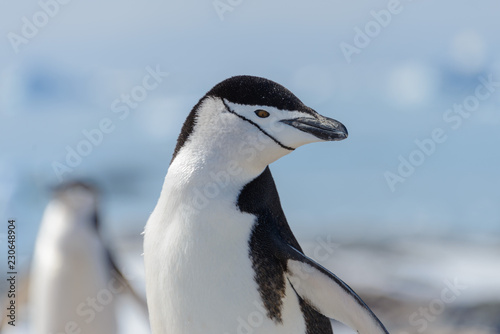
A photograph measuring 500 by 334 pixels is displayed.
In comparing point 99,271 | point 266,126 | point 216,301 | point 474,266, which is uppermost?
point 266,126

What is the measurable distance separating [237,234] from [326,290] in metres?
0.31

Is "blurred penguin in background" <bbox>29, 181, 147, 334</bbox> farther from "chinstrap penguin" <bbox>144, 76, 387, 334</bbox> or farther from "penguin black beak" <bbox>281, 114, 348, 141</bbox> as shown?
"penguin black beak" <bbox>281, 114, 348, 141</bbox>

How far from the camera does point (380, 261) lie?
392 inches

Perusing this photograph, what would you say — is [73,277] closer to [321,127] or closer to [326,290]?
[326,290]

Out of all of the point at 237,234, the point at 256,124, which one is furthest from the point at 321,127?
the point at 237,234

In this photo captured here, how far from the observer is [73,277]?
3.90m

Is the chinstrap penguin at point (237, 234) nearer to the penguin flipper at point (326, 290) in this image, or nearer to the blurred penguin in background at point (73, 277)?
the penguin flipper at point (326, 290)

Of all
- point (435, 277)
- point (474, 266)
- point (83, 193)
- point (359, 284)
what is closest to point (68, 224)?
point (83, 193)

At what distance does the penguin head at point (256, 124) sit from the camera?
77.8 inches

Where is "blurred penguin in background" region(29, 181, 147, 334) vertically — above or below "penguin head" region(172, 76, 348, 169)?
below

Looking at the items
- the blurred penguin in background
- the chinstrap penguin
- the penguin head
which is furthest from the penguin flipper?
the blurred penguin in background

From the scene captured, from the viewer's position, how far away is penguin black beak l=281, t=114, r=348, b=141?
196cm

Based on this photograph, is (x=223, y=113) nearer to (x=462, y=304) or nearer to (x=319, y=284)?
(x=319, y=284)

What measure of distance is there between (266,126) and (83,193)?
2622mm
